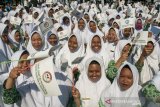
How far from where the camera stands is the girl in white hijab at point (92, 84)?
432 centimetres

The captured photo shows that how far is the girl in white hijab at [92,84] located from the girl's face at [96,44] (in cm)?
159

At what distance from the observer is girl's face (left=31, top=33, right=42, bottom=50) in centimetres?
519

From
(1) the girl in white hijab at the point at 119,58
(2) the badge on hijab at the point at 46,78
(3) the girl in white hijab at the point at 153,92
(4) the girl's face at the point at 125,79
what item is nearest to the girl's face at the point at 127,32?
(1) the girl in white hijab at the point at 119,58

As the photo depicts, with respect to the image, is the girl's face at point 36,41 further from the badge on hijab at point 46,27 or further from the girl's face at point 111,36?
the girl's face at point 111,36

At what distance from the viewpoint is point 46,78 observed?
3334mm

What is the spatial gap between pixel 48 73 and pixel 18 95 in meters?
0.55

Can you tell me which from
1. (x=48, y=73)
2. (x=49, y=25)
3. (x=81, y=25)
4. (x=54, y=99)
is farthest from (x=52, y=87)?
(x=81, y=25)

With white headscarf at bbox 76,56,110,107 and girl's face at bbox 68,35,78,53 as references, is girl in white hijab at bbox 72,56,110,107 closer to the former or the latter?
white headscarf at bbox 76,56,110,107

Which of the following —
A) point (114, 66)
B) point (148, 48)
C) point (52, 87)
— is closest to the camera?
point (52, 87)

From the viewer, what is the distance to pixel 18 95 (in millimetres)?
3699

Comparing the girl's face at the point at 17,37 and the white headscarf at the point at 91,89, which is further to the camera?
the girl's face at the point at 17,37

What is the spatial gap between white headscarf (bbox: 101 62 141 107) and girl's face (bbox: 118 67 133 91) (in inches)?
1.3

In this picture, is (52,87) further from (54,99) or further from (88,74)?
(88,74)

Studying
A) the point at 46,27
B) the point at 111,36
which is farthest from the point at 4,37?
the point at 111,36
